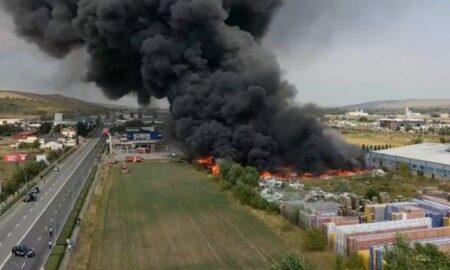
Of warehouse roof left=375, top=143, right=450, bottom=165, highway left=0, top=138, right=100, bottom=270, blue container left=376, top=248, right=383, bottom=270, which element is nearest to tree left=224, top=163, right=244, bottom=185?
highway left=0, top=138, right=100, bottom=270

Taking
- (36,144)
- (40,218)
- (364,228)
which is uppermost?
(36,144)

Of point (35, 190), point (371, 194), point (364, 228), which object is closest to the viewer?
point (364, 228)

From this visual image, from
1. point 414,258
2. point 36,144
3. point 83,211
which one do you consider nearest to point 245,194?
point 83,211

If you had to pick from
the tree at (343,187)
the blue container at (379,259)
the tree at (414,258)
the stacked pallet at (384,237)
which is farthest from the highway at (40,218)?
the tree at (343,187)

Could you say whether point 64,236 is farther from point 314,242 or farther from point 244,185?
point 244,185

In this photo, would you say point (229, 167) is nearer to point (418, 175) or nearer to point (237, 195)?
point (237, 195)

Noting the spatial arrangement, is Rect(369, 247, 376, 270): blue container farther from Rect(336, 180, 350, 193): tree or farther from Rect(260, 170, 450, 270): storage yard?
Rect(336, 180, 350, 193): tree
